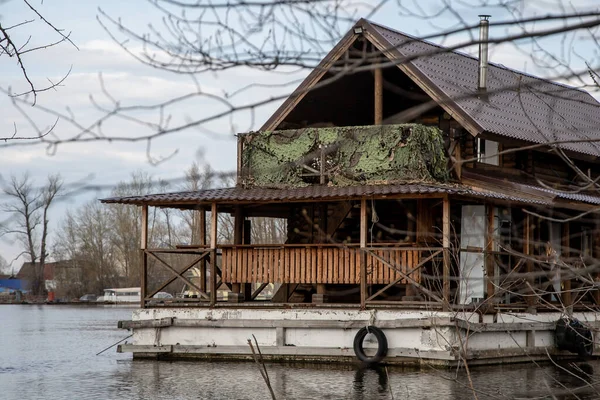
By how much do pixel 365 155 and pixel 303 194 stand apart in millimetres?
1874

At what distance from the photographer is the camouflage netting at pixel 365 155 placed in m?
20.8

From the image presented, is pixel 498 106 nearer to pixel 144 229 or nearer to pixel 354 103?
pixel 354 103

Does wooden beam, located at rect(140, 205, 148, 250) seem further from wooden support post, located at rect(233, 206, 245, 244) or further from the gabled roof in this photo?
the gabled roof

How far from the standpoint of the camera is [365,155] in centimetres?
2144

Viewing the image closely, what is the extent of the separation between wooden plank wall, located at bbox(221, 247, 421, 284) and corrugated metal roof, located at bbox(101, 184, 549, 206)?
3.81ft

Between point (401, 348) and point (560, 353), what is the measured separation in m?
4.47

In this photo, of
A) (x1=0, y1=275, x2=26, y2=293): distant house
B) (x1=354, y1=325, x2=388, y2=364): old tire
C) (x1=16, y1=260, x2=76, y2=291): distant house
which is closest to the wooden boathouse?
(x1=354, y1=325, x2=388, y2=364): old tire

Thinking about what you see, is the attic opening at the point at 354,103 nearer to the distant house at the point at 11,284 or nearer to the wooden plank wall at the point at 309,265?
the wooden plank wall at the point at 309,265

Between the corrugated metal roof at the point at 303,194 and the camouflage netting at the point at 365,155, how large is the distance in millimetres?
403

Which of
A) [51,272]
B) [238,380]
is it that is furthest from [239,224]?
[51,272]

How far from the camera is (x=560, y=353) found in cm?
2197

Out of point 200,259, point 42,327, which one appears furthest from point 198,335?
point 42,327

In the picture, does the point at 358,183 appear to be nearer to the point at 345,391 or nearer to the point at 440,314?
the point at 440,314

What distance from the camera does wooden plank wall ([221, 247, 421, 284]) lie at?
2023cm
